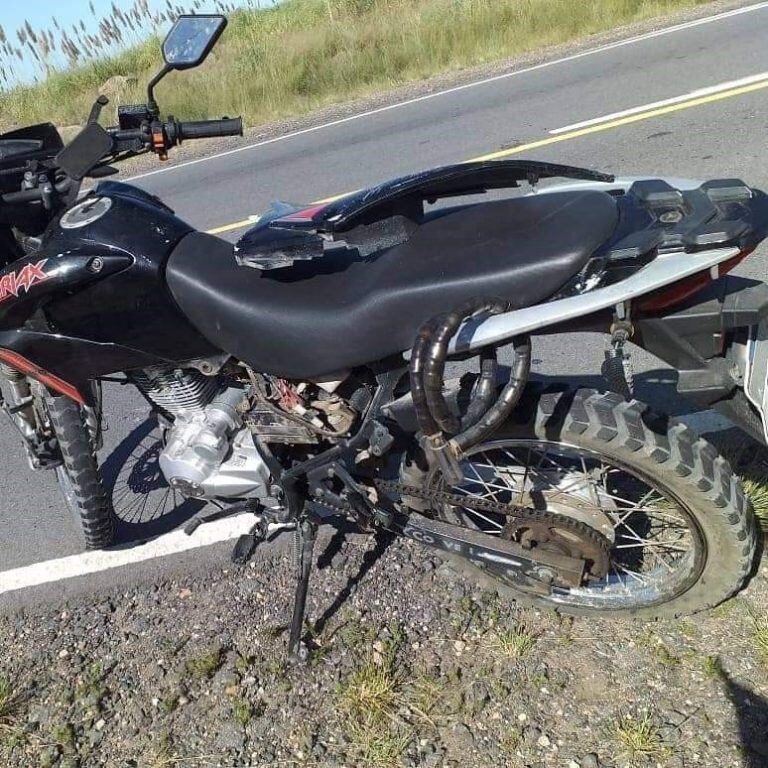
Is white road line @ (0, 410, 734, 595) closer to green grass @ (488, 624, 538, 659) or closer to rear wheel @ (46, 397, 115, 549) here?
rear wheel @ (46, 397, 115, 549)

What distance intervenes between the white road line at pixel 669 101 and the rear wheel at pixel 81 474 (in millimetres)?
5477

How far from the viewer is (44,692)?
2535 millimetres

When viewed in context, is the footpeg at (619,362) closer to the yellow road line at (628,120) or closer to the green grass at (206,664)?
the green grass at (206,664)

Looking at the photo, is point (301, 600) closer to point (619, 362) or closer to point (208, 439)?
point (208, 439)

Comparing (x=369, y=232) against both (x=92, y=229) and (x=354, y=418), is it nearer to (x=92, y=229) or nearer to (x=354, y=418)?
(x=354, y=418)

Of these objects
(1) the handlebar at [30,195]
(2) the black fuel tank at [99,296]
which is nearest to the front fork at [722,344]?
(2) the black fuel tank at [99,296]

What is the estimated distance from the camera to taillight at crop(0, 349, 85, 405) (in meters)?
2.22

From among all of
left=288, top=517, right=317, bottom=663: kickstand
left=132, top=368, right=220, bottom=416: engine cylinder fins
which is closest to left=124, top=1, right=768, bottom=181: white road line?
left=132, top=368, right=220, bottom=416: engine cylinder fins

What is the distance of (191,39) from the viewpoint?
7.36ft

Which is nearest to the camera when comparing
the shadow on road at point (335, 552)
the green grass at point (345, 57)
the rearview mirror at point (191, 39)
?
the rearview mirror at point (191, 39)

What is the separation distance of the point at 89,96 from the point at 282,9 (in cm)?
568

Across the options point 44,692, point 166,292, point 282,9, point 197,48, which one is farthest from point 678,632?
point 282,9

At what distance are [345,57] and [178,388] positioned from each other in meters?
10.6

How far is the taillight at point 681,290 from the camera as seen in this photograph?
69.9 inches
